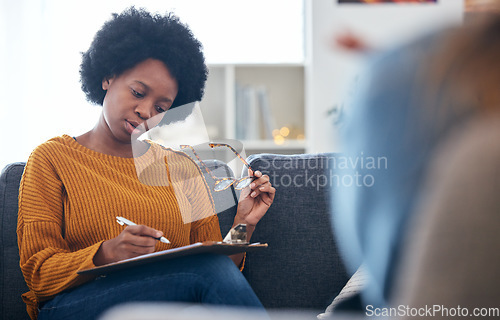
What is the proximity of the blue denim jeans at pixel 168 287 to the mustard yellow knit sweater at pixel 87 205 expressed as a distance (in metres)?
0.05

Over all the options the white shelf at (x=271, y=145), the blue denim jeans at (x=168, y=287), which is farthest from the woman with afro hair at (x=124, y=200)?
the white shelf at (x=271, y=145)

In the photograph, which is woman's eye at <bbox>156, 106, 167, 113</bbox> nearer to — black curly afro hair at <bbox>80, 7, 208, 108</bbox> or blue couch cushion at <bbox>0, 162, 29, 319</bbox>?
black curly afro hair at <bbox>80, 7, 208, 108</bbox>

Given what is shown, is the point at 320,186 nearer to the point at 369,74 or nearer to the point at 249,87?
the point at 369,74

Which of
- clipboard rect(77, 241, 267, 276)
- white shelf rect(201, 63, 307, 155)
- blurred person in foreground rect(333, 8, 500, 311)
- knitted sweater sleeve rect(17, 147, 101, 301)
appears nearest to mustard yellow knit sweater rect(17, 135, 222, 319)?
knitted sweater sleeve rect(17, 147, 101, 301)

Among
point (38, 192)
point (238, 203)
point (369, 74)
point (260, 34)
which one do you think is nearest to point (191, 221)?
point (238, 203)

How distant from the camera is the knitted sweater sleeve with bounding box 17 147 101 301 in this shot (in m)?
0.99

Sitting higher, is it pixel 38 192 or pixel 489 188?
pixel 489 188

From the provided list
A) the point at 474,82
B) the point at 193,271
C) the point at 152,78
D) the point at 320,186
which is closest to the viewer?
the point at 474,82

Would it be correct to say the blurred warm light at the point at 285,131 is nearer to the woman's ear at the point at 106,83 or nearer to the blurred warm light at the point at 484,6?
the woman's ear at the point at 106,83

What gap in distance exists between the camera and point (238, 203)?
132 cm

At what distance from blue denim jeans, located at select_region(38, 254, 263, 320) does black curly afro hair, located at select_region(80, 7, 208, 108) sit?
0.59 meters

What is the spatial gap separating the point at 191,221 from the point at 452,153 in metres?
1.00

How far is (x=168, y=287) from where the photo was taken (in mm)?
902

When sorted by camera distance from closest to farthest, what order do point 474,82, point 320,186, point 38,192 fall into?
1. point 474,82
2. point 38,192
3. point 320,186
